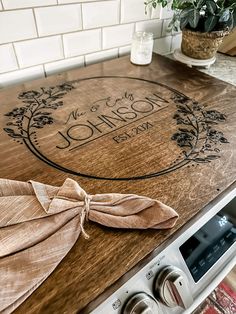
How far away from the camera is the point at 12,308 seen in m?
0.30

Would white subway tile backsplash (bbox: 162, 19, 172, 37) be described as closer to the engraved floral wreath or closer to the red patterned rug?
the engraved floral wreath

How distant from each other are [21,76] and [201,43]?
620mm

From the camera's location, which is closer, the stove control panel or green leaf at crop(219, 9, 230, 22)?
the stove control panel

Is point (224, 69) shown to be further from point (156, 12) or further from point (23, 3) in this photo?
point (23, 3)

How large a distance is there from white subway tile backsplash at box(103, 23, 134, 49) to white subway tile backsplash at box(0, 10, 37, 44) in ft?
0.90

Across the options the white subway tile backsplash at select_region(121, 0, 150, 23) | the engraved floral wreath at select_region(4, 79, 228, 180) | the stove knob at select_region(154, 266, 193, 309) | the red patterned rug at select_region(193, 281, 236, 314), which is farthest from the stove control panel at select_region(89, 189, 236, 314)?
the white subway tile backsplash at select_region(121, 0, 150, 23)

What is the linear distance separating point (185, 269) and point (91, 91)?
53 centimetres

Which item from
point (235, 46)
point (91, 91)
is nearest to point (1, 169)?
point (91, 91)

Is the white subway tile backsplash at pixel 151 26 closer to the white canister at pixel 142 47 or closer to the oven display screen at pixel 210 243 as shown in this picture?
the white canister at pixel 142 47

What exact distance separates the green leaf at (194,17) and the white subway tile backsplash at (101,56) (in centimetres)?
29

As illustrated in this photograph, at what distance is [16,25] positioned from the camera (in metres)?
0.71

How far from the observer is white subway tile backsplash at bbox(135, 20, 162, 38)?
0.98 meters

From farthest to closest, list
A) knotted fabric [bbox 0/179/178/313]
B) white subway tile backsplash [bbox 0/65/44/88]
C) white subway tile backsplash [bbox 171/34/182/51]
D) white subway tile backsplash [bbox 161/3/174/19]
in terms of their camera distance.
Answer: white subway tile backsplash [bbox 171/34/182/51] < white subway tile backsplash [bbox 161/3/174/19] < white subway tile backsplash [bbox 0/65/44/88] < knotted fabric [bbox 0/179/178/313]

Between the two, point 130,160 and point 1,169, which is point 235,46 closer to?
point 130,160
